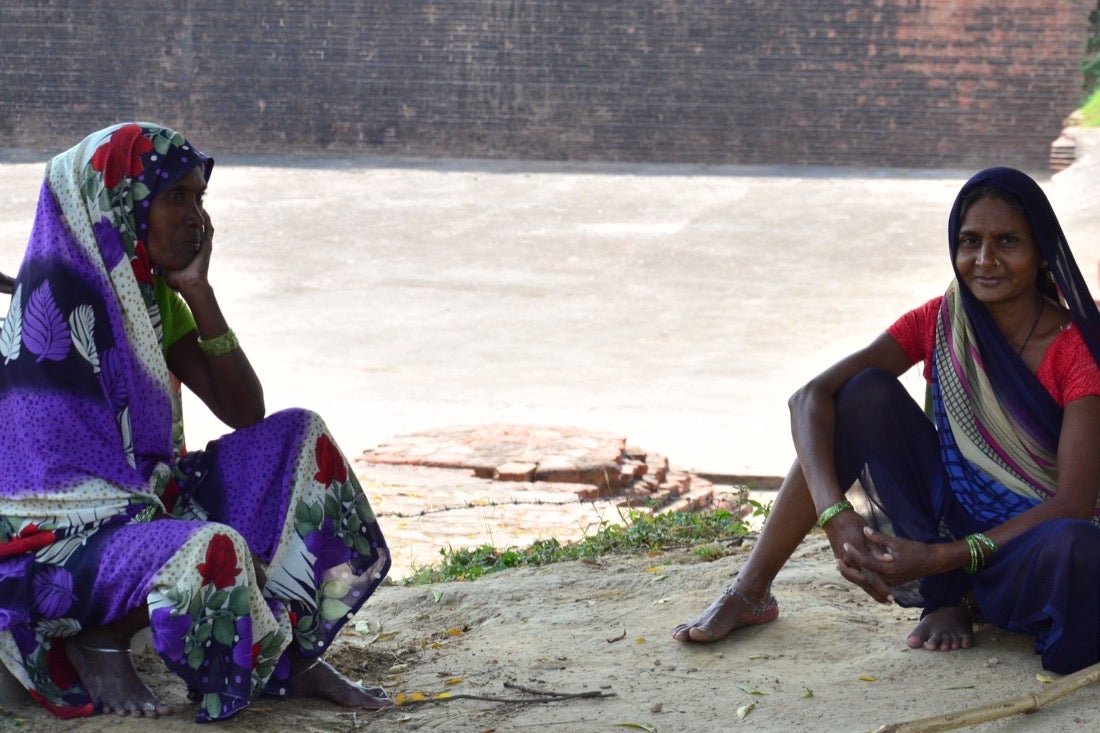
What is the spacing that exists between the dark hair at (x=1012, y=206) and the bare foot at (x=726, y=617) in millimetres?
1047

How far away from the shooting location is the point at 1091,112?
2217cm

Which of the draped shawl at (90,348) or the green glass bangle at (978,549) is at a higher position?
the draped shawl at (90,348)

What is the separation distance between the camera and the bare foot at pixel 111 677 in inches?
110

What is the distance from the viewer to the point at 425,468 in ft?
22.6

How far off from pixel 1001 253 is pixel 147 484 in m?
1.99

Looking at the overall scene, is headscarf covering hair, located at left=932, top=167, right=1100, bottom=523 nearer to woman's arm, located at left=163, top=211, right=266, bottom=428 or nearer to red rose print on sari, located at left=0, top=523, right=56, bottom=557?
woman's arm, located at left=163, top=211, right=266, bottom=428

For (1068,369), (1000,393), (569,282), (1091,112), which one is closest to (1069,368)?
(1068,369)

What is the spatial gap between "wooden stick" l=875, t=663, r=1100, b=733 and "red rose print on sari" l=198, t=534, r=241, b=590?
4.24ft

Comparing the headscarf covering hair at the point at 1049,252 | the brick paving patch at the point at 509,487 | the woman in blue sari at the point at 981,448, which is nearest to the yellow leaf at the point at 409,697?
the woman in blue sari at the point at 981,448

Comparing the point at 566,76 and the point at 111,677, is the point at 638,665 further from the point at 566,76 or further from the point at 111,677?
the point at 566,76

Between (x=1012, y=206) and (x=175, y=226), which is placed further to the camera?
(x=1012, y=206)

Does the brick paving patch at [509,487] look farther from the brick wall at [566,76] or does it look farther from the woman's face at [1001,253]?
the brick wall at [566,76]

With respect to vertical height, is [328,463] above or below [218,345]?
below

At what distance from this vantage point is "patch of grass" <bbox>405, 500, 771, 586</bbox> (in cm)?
466
